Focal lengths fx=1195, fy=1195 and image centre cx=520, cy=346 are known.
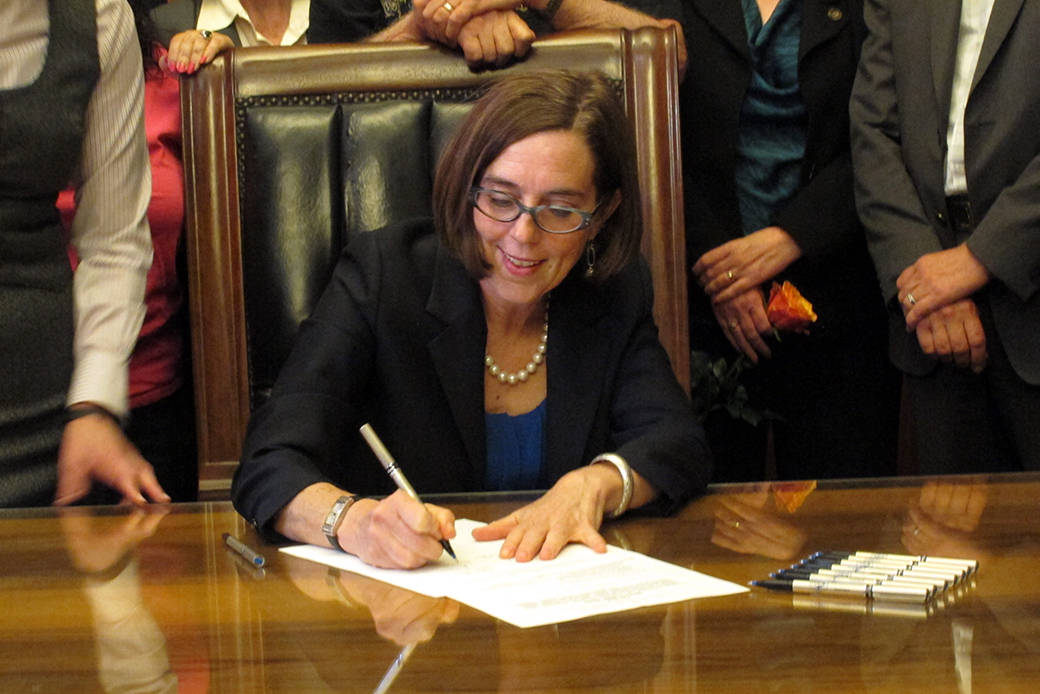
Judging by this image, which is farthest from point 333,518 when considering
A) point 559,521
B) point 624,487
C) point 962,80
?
point 962,80

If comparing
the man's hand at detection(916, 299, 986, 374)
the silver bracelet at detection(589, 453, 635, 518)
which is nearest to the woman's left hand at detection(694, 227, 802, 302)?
the man's hand at detection(916, 299, 986, 374)

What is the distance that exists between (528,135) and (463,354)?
34 centimetres

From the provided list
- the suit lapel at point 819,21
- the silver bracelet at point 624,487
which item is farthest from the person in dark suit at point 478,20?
the silver bracelet at point 624,487

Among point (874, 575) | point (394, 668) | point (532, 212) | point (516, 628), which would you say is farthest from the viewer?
point (532, 212)

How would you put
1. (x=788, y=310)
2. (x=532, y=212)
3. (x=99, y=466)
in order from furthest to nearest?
(x=788, y=310) < (x=532, y=212) < (x=99, y=466)

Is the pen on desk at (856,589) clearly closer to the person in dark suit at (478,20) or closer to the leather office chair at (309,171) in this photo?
the leather office chair at (309,171)

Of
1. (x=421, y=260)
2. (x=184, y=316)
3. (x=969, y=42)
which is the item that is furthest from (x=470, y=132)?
(x=969, y=42)

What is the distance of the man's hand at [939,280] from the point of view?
85.7 inches

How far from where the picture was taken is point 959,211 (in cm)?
227

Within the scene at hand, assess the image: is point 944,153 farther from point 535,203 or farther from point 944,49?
point 535,203

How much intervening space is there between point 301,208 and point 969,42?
4.25 ft

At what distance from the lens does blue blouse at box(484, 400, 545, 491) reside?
1824 mm

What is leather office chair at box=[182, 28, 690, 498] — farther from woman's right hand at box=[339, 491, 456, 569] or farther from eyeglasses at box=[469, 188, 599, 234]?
woman's right hand at box=[339, 491, 456, 569]

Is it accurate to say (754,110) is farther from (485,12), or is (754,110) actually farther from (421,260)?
(421,260)
